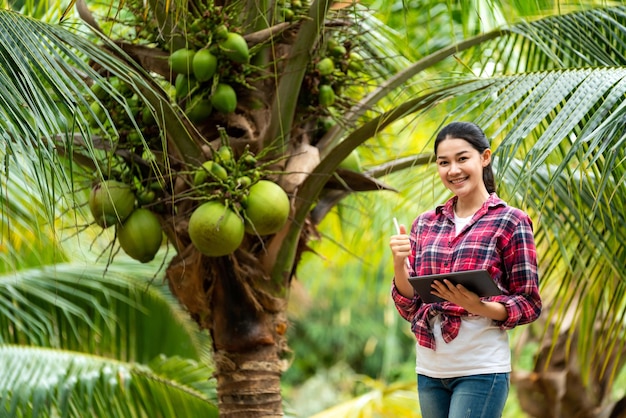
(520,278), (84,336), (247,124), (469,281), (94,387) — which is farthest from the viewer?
(84,336)

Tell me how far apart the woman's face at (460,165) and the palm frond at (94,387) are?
195 centimetres

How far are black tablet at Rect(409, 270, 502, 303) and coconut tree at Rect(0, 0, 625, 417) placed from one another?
0.46 metres

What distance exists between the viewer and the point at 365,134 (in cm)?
263

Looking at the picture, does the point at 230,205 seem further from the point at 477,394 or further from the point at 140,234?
the point at 477,394

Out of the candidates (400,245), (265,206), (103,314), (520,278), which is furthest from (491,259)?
(103,314)

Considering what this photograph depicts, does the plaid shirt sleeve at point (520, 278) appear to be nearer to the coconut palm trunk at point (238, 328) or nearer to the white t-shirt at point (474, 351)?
the white t-shirt at point (474, 351)

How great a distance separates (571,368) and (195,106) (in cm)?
301

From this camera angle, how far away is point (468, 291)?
1.90 metres

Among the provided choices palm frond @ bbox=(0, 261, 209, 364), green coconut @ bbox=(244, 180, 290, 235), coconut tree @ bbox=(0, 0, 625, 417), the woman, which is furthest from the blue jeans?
palm frond @ bbox=(0, 261, 209, 364)

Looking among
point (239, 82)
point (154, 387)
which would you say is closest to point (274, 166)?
point (239, 82)

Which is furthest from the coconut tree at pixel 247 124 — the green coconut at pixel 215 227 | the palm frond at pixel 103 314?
the palm frond at pixel 103 314

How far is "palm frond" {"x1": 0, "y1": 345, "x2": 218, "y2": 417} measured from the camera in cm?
341

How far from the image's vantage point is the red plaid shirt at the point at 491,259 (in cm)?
200

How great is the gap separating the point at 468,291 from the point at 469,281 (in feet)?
0.14
